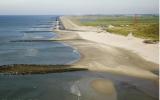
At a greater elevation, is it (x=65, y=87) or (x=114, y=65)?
(x=114, y=65)

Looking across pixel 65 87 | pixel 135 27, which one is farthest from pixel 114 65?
pixel 135 27

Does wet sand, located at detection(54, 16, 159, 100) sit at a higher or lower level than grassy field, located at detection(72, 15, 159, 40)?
lower

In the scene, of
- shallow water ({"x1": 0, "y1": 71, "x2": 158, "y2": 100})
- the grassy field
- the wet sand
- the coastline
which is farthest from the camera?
the grassy field

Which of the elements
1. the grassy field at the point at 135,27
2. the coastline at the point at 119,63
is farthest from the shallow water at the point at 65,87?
the grassy field at the point at 135,27

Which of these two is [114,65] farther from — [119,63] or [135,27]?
[135,27]

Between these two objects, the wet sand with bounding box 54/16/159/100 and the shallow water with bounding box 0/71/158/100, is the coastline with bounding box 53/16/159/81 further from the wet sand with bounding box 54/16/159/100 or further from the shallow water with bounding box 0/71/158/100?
the shallow water with bounding box 0/71/158/100

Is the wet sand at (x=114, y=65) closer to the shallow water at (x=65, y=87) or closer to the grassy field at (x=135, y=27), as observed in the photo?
the shallow water at (x=65, y=87)

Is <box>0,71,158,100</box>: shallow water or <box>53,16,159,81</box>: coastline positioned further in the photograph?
<box>53,16,159,81</box>: coastline

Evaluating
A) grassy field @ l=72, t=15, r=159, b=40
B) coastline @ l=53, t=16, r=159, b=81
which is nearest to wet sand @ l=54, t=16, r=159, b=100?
coastline @ l=53, t=16, r=159, b=81

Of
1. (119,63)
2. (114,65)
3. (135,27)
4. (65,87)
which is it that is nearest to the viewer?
(65,87)

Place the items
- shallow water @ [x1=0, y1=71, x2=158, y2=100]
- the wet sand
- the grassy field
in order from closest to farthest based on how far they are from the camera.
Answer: shallow water @ [x1=0, y1=71, x2=158, y2=100] < the wet sand < the grassy field

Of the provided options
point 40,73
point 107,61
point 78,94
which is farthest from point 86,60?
point 78,94
